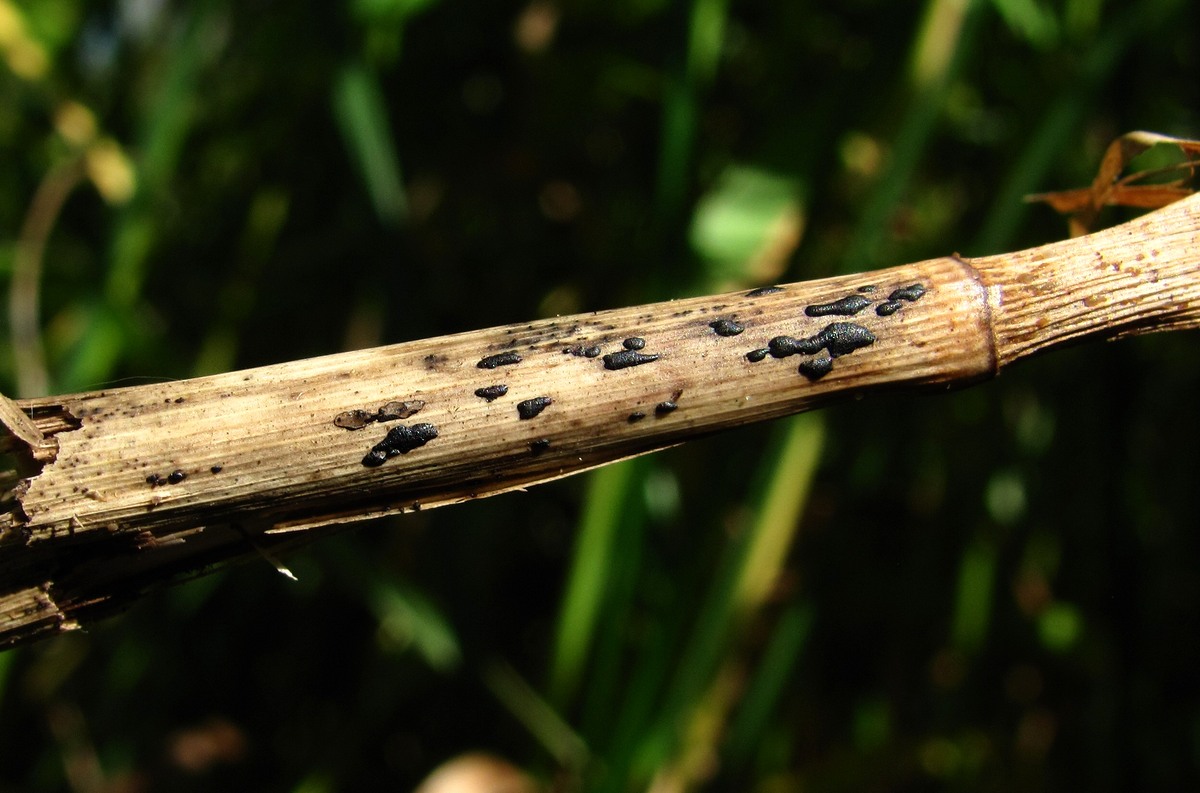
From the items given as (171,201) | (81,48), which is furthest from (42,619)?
(81,48)

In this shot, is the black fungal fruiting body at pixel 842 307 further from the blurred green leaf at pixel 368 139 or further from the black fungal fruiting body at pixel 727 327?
the blurred green leaf at pixel 368 139

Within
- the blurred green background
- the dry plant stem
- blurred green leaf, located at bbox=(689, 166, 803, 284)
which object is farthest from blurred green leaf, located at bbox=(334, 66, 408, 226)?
the dry plant stem

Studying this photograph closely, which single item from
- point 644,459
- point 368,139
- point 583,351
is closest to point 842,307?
point 583,351

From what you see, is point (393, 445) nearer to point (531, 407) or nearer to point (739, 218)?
point (531, 407)

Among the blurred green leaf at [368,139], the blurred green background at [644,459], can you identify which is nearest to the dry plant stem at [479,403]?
the blurred green background at [644,459]

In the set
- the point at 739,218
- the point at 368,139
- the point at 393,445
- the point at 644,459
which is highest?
the point at 368,139

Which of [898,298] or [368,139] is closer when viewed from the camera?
[898,298]
